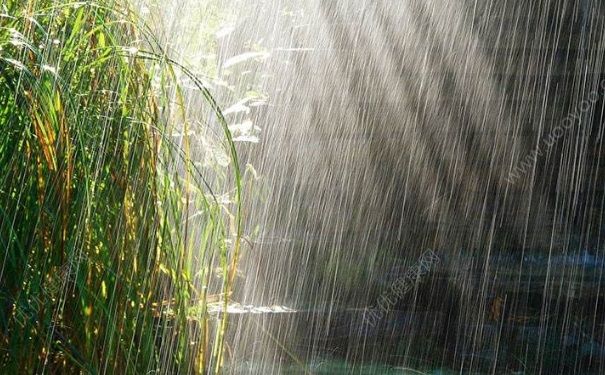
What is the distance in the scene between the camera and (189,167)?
1769 mm

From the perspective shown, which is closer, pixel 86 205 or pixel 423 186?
pixel 86 205

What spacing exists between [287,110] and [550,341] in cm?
272

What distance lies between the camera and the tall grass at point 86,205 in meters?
1.58

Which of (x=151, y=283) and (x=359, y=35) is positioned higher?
(x=359, y=35)

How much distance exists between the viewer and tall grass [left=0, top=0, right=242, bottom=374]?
158 centimetres

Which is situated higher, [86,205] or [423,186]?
[423,186]

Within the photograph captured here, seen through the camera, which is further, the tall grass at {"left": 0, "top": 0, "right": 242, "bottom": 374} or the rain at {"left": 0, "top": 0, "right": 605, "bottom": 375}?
the rain at {"left": 0, "top": 0, "right": 605, "bottom": 375}

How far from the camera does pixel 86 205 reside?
1.60m

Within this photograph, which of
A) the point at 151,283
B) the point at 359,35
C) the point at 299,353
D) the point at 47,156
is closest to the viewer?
the point at 47,156

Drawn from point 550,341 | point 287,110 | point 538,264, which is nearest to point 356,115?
point 287,110

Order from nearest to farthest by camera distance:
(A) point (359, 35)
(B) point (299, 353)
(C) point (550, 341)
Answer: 1. (C) point (550, 341)
2. (B) point (299, 353)
3. (A) point (359, 35)

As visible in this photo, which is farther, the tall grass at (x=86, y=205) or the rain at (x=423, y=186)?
the rain at (x=423, y=186)

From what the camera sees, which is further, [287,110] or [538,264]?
[287,110]

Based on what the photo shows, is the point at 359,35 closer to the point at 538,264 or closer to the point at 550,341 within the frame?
the point at 538,264
